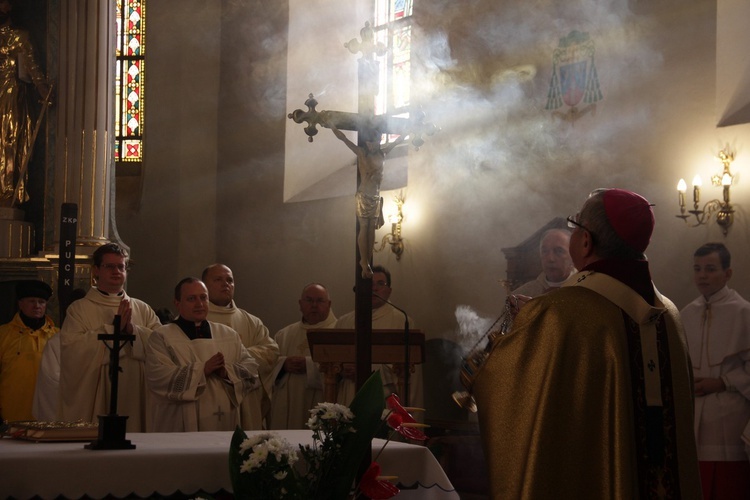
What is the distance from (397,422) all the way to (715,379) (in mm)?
3332

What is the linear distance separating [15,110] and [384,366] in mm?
5646

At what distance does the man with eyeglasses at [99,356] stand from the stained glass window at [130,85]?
25.2 feet

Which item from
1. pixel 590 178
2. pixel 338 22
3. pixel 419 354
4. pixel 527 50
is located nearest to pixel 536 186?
pixel 590 178

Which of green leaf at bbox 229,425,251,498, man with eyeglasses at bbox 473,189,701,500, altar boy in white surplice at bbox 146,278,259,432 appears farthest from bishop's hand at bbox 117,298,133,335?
man with eyeglasses at bbox 473,189,701,500

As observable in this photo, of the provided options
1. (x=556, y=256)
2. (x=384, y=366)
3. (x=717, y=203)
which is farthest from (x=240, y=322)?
(x=717, y=203)

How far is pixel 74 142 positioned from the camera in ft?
34.3

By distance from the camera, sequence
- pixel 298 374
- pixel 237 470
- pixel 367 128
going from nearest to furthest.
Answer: pixel 237 470
pixel 367 128
pixel 298 374

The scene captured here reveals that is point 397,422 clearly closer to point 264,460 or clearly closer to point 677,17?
point 264,460

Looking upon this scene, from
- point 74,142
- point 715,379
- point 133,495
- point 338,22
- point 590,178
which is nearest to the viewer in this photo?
point 133,495

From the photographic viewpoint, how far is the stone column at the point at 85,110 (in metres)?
10.4

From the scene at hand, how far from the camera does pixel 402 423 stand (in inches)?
132

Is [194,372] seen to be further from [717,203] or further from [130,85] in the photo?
[130,85]

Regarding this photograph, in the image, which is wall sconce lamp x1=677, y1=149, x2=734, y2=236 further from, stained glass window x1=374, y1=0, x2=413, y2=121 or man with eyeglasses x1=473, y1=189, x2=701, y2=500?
man with eyeglasses x1=473, y1=189, x2=701, y2=500

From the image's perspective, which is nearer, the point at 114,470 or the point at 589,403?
the point at 589,403
